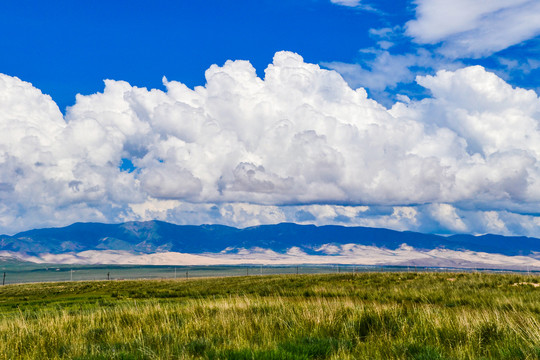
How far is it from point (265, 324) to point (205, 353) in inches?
126

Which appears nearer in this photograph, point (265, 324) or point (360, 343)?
point (360, 343)

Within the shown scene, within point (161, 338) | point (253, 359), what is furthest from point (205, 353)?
point (161, 338)

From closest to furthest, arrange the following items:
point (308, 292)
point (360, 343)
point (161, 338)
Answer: point (360, 343) < point (161, 338) < point (308, 292)

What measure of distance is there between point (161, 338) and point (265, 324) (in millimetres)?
2525

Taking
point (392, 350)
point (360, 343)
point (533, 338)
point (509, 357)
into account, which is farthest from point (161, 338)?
point (533, 338)

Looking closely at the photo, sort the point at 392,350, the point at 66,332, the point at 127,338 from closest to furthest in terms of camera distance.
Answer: the point at 392,350, the point at 127,338, the point at 66,332

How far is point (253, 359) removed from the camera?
6895mm

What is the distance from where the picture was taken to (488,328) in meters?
9.61

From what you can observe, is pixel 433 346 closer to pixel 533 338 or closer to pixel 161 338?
pixel 533 338

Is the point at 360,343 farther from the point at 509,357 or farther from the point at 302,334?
the point at 509,357

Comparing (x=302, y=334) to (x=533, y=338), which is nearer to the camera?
(x=533, y=338)

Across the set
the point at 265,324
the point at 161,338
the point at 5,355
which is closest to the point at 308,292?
the point at 265,324

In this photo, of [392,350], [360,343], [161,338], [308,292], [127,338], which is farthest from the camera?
[308,292]

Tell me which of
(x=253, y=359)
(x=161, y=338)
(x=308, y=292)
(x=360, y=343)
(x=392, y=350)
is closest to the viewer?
(x=253, y=359)
